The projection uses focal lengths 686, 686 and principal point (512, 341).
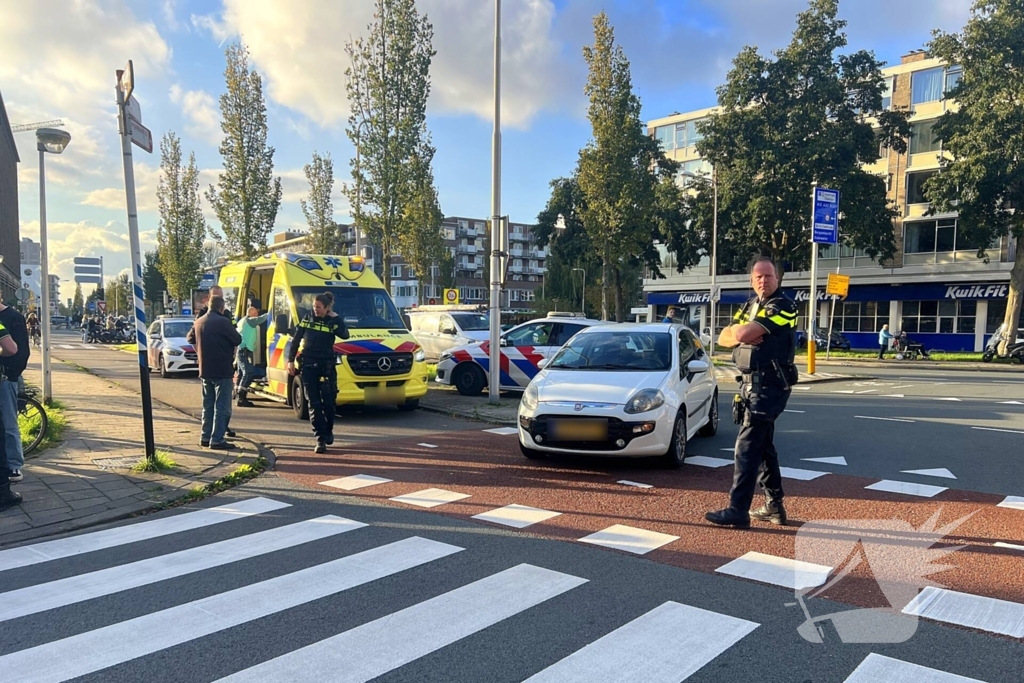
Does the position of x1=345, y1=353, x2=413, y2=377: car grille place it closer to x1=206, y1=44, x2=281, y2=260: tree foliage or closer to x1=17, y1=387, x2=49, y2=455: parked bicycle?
x1=17, y1=387, x2=49, y2=455: parked bicycle

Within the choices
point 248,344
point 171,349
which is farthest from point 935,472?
point 171,349

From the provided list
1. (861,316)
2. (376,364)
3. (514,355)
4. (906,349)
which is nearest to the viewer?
(376,364)

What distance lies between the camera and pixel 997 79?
93.1 feet

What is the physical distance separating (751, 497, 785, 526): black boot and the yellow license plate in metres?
1.75

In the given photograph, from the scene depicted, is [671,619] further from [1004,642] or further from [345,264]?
[345,264]

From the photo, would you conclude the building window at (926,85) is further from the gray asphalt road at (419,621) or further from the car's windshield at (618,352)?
the gray asphalt road at (419,621)

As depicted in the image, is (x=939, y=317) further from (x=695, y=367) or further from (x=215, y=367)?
(x=215, y=367)

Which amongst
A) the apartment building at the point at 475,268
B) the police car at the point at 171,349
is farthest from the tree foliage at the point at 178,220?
the apartment building at the point at 475,268

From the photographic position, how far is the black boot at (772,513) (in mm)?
5480

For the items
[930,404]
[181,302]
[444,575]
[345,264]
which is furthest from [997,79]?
[181,302]

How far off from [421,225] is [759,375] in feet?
77.6

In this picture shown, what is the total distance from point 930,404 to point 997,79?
2218 centimetres

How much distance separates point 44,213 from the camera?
1251 centimetres

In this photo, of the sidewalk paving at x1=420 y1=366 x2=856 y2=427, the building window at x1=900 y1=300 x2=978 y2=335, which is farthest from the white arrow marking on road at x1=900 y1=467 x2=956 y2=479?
the building window at x1=900 y1=300 x2=978 y2=335
